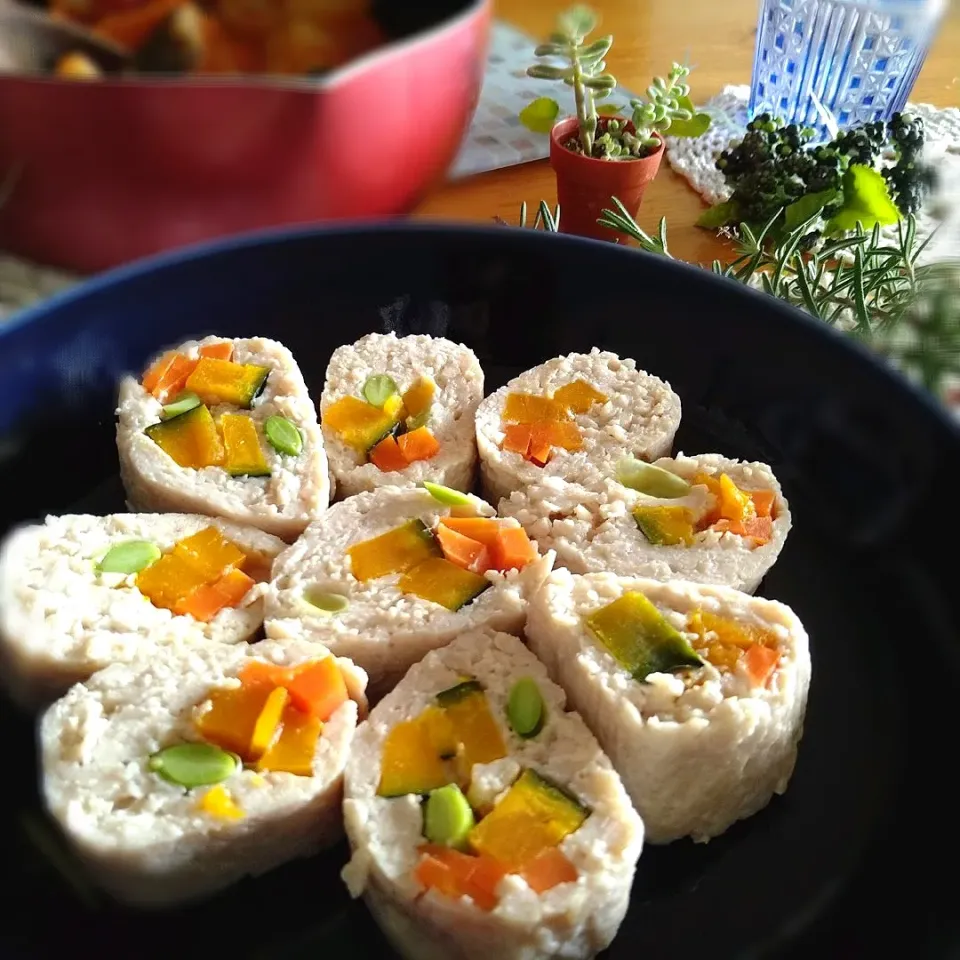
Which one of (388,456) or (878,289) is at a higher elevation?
(878,289)

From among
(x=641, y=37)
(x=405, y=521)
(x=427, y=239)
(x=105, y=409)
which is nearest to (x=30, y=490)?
(x=105, y=409)

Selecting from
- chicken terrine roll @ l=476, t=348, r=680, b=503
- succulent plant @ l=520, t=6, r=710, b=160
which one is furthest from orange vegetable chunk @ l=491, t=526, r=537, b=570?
succulent plant @ l=520, t=6, r=710, b=160

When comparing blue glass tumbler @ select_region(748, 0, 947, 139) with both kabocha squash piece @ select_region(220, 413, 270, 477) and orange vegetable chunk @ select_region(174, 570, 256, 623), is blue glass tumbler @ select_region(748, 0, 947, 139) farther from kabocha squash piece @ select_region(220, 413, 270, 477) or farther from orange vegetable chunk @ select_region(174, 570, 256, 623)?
orange vegetable chunk @ select_region(174, 570, 256, 623)

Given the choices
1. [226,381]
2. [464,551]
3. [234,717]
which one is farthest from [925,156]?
[234,717]

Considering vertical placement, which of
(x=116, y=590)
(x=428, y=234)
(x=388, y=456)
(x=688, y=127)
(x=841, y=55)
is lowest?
(x=116, y=590)

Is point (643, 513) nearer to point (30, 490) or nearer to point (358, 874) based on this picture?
point (358, 874)

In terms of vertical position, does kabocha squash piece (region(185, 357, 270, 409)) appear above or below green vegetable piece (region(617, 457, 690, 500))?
below

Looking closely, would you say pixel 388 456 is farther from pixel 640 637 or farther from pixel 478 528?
→ pixel 640 637
